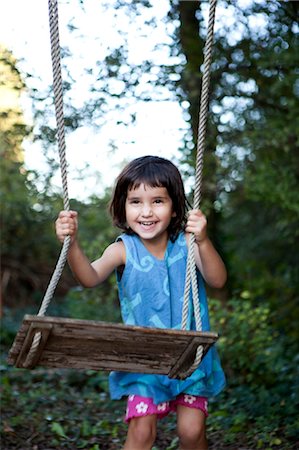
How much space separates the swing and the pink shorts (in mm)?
257

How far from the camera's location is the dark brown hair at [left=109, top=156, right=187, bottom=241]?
3238mm

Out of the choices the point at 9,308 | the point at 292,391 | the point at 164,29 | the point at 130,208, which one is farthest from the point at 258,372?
the point at 9,308

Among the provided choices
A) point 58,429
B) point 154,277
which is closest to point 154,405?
point 154,277

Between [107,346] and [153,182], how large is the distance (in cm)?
77

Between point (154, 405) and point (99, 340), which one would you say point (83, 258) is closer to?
point (99, 340)

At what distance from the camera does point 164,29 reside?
4965 mm

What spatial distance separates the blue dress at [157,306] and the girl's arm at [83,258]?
5 cm

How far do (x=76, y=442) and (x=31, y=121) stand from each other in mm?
2012

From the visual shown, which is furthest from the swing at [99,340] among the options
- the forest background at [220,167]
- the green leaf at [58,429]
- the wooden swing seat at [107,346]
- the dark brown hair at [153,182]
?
the green leaf at [58,429]

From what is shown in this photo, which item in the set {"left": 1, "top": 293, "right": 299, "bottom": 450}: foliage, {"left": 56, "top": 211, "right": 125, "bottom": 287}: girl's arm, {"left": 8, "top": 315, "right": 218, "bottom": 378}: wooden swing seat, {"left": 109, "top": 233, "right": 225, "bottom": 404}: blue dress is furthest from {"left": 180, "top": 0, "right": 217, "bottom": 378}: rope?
{"left": 1, "top": 293, "right": 299, "bottom": 450}: foliage

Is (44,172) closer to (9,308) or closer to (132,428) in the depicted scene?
(132,428)

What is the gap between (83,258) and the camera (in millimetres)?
3092

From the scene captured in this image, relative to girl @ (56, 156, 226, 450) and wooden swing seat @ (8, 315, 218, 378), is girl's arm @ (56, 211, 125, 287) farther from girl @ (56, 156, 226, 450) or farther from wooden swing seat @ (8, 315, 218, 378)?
wooden swing seat @ (8, 315, 218, 378)

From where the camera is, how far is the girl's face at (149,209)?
321 cm
